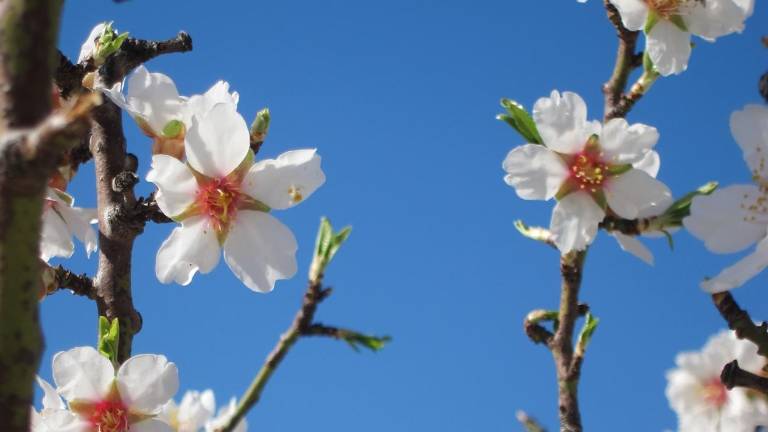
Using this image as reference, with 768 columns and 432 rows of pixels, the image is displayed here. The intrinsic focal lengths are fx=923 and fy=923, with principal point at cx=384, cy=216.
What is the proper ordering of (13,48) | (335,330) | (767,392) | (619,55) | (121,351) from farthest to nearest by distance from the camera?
1. (619,55)
2. (121,351)
3. (767,392)
4. (335,330)
5. (13,48)

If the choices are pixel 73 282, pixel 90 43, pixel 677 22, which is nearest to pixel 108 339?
pixel 73 282

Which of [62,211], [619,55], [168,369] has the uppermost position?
[619,55]

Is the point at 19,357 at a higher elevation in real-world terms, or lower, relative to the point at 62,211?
lower

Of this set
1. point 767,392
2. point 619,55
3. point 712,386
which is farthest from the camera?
point 712,386

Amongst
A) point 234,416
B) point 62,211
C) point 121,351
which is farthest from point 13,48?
point 62,211

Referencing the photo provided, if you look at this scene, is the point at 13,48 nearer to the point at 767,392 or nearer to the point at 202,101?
the point at 202,101

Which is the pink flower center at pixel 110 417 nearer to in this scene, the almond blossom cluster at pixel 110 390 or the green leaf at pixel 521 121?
the almond blossom cluster at pixel 110 390
